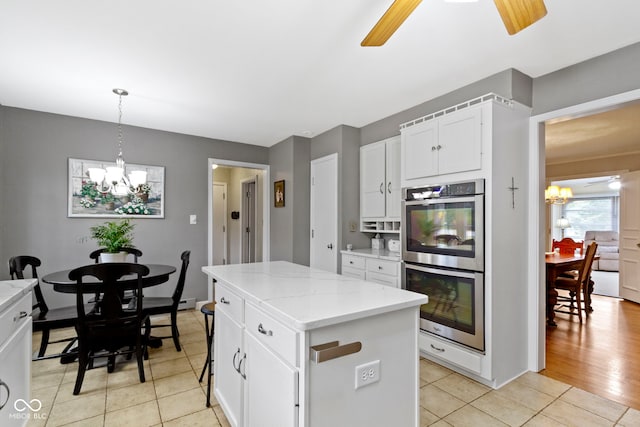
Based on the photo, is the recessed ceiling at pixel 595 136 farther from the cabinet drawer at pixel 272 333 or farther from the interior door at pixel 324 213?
the cabinet drawer at pixel 272 333

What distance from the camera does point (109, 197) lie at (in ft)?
12.7

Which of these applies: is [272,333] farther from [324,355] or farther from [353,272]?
[353,272]

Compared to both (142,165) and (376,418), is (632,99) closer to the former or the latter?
(376,418)

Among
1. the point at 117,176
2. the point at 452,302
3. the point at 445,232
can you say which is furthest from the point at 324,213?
the point at 117,176

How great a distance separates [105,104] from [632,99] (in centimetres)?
453

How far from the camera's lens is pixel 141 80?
2736 millimetres

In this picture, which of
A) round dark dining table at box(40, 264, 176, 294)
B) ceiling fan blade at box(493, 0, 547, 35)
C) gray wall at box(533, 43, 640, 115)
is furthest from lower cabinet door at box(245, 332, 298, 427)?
gray wall at box(533, 43, 640, 115)

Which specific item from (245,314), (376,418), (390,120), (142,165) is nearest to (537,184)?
(390,120)

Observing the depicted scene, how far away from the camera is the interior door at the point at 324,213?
4012mm

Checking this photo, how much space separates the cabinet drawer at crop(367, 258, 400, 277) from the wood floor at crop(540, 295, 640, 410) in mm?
1420

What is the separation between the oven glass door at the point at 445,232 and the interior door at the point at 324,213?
1.21m

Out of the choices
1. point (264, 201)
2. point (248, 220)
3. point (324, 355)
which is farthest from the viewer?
point (248, 220)

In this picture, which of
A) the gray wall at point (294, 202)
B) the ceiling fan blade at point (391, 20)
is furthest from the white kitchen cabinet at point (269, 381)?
the gray wall at point (294, 202)

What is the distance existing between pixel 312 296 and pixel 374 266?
2006 mm
